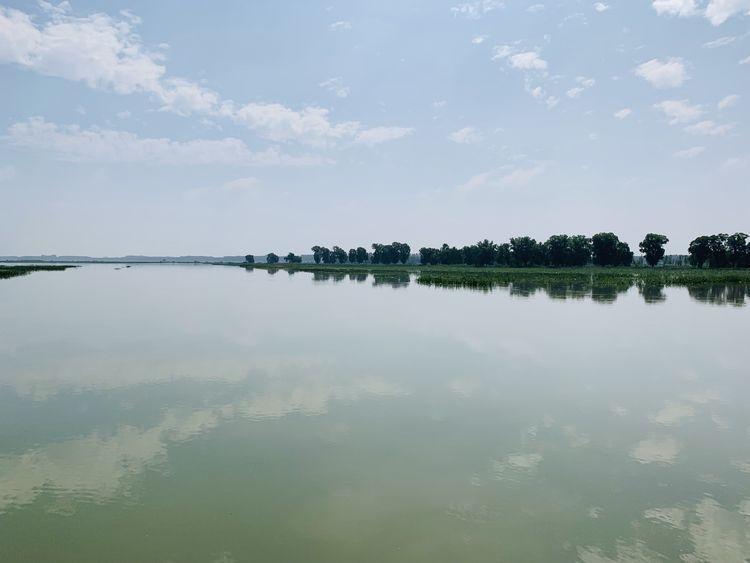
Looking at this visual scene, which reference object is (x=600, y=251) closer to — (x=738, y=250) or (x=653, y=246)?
(x=653, y=246)

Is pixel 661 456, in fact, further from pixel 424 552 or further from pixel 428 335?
pixel 428 335

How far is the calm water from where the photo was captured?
6645mm

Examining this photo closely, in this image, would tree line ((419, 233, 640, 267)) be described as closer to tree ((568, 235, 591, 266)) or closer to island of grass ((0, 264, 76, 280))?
tree ((568, 235, 591, 266))

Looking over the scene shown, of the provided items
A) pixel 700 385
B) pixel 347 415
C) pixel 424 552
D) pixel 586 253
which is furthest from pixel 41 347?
pixel 586 253

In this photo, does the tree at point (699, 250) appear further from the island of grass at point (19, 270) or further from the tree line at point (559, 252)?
the island of grass at point (19, 270)

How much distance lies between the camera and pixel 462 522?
277 inches

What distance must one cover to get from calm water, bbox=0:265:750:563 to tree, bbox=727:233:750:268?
11423 cm

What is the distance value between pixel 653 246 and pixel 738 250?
17.9 m

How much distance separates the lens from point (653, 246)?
124625 mm

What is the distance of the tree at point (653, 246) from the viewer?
124m

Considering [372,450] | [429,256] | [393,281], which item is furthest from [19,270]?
[429,256]

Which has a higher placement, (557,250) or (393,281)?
(557,250)

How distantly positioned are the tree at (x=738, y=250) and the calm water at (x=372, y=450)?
375 feet

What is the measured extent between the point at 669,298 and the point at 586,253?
89.2m
